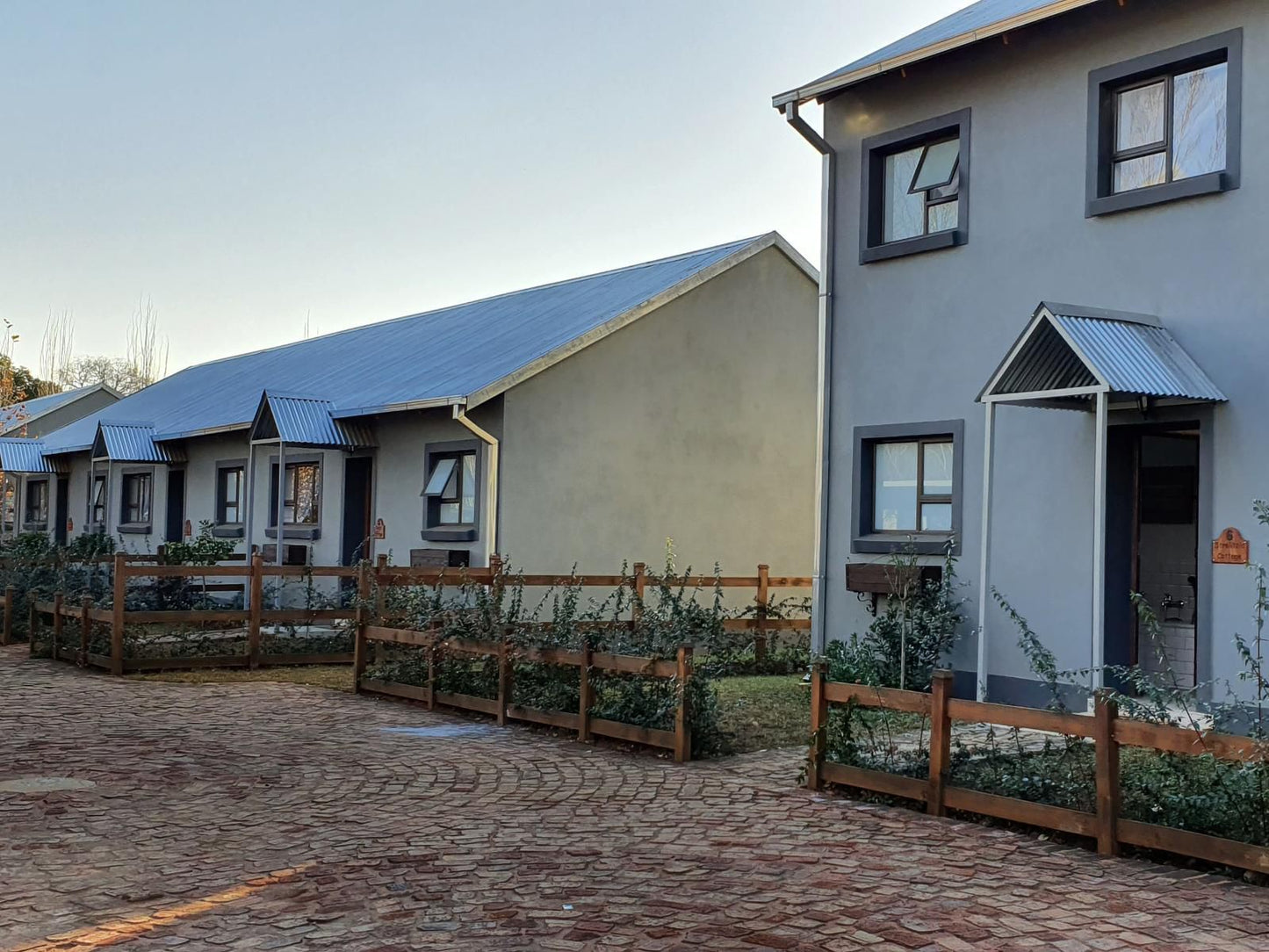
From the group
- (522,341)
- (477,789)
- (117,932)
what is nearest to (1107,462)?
(477,789)

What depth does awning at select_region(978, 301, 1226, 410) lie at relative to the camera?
33.0 feet

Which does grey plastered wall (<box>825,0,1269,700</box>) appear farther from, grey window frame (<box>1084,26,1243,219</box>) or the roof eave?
the roof eave

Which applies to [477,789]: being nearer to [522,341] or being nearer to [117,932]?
[117,932]

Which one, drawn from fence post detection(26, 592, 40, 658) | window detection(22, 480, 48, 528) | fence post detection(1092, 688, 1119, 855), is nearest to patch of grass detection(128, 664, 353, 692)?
fence post detection(26, 592, 40, 658)

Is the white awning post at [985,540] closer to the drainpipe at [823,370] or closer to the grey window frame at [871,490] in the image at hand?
the grey window frame at [871,490]

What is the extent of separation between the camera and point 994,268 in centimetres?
1232

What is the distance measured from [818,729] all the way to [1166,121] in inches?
246

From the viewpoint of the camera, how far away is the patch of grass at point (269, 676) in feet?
46.9

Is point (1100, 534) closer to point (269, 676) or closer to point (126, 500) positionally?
point (269, 676)

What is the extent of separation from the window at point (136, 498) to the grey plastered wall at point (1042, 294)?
20.1 m

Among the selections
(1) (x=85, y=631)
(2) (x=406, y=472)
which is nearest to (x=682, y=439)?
(2) (x=406, y=472)

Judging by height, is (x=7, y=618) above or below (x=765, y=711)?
above

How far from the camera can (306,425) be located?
66.0 feet

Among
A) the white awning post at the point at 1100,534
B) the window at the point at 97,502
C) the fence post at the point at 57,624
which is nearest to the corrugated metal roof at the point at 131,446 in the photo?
the window at the point at 97,502
